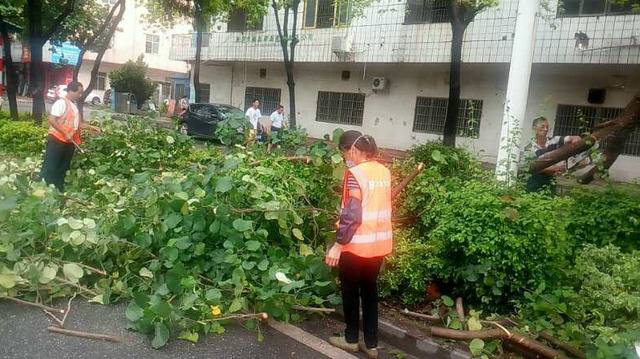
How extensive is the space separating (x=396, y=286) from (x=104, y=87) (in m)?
43.3

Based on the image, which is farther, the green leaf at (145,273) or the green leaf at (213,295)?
the green leaf at (145,273)

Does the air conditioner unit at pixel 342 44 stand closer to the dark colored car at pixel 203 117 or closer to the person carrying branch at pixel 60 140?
the dark colored car at pixel 203 117

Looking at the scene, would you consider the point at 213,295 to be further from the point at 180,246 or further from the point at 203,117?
the point at 203,117

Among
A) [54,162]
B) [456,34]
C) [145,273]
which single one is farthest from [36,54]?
[145,273]

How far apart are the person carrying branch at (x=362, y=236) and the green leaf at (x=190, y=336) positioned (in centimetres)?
94

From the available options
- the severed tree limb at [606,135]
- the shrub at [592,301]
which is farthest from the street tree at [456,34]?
the shrub at [592,301]

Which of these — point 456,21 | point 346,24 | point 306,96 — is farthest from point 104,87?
point 456,21

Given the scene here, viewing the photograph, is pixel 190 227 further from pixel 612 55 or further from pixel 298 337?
pixel 612 55

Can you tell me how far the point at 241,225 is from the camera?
13.4 feet

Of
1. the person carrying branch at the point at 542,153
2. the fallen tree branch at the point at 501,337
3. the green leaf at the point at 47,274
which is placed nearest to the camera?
the fallen tree branch at the point at 501,337

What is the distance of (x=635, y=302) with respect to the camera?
3275mm

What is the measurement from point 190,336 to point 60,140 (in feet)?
13.0

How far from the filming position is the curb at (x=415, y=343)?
3.59m

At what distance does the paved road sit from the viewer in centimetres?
327
